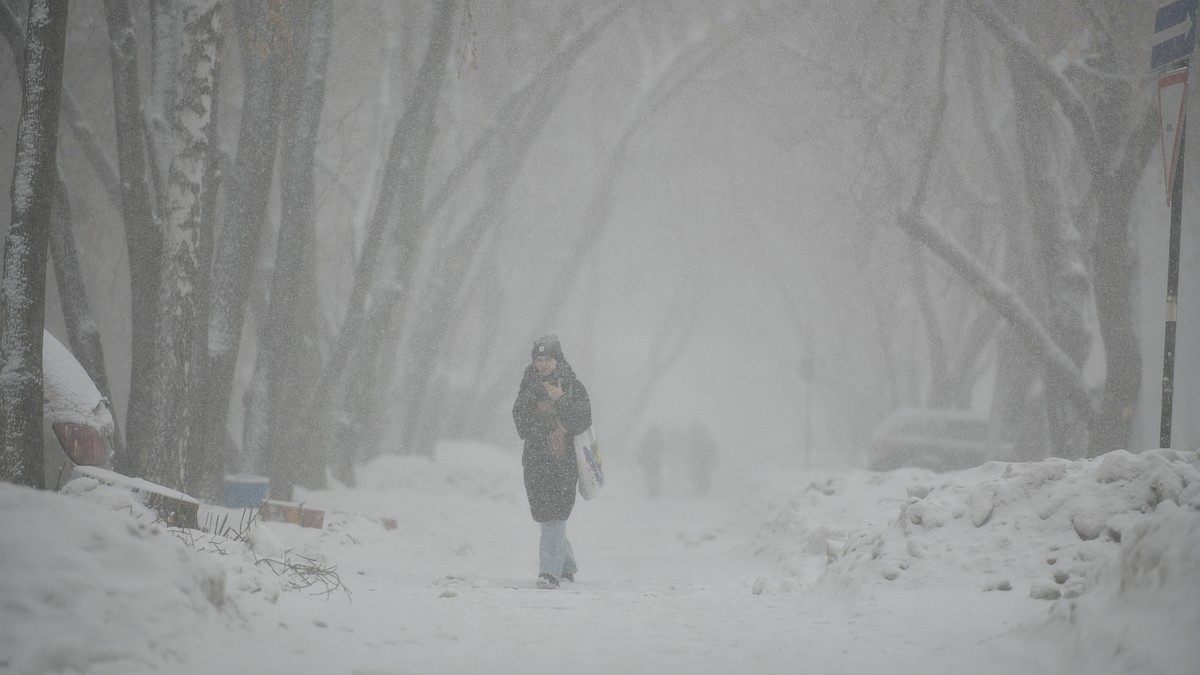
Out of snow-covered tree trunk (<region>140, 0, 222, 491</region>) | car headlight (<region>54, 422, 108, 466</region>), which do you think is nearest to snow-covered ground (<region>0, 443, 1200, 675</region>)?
snow-covered tree trunk (<region>140, 0, 222, 491</region>)

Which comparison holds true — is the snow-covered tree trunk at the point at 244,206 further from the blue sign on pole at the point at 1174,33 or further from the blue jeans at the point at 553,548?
the blue sign on pole at the point at 1174,33

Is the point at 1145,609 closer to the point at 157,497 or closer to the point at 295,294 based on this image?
the point at 157,497

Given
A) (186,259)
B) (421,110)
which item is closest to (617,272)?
(421,110)

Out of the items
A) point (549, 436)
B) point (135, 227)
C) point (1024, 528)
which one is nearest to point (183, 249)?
point (135, 227)

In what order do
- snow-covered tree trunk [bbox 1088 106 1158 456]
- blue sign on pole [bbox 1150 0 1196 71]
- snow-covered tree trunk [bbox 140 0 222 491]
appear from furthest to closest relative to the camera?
1. snow-covered tree trunk [bbox 1088 106 1158 456]
2. snow-covered tree trunk [bbox 140 0 222 491]
3. blue sign on pole [bbox 1150 0 1196 71]

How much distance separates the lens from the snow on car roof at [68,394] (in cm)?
704

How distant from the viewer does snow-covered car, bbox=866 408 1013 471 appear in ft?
55.4

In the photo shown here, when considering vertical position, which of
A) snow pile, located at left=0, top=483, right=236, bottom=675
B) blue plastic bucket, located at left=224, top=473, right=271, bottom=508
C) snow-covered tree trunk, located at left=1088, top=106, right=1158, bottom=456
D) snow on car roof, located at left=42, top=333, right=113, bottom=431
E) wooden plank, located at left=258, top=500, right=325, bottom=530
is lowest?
wooden plank, located at left=258, top=500, right=325, bottom=530

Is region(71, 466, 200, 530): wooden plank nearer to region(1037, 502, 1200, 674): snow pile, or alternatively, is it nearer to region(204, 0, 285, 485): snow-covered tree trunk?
region(204, 0, 285, 485): snow-covered tree trunk

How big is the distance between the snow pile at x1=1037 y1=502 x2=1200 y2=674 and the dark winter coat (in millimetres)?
4299

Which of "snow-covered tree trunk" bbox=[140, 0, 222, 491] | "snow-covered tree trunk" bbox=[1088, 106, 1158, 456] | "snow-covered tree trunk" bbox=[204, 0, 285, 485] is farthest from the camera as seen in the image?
"snow-covered tree trunk" bbox=[1088, 106, 1158, 456]

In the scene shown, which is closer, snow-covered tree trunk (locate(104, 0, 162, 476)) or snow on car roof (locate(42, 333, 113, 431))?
snow on car roof (locate(42, 333, 113, 431))

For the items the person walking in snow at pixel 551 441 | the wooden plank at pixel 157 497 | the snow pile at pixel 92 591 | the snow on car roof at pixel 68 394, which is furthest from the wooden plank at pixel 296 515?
the snow pile at pixel 92 591

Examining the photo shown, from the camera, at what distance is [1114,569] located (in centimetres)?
381
